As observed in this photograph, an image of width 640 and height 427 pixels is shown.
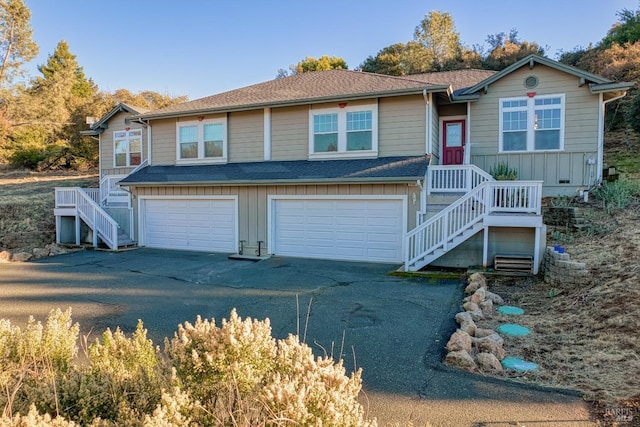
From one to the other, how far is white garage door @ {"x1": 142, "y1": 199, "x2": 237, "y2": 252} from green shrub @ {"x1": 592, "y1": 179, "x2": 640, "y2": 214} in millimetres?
10690

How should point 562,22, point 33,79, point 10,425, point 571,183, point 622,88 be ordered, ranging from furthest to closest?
point 33,79, point 562,22, point 571,183, point 622,88, point 10,425

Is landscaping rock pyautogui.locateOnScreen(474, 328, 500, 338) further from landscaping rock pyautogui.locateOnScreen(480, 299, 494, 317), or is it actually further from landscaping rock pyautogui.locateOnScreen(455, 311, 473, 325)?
landscaping rock pyautogui.locateOnScreen(480, 299, 494, 317)

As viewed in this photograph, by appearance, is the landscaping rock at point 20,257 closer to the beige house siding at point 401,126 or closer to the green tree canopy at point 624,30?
the beige house siding at point 401,126

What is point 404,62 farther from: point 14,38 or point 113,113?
point 14,38

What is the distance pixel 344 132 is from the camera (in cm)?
1195

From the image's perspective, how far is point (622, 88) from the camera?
10.5m

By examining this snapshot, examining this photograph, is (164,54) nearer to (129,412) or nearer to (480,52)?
(480,52)

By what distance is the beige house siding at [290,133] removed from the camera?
12422 millimetres

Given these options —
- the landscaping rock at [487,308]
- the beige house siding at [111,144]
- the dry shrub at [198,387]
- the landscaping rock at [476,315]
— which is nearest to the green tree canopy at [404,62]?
the beige house siding at [111,144]

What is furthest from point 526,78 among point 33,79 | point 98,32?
point 33,79

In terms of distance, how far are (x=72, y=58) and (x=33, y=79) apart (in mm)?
16366

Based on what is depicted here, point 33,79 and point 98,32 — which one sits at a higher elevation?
point 98,32

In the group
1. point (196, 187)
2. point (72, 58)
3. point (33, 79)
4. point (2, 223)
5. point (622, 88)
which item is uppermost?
point (72, 58)

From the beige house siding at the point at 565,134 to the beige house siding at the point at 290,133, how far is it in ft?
17.1
